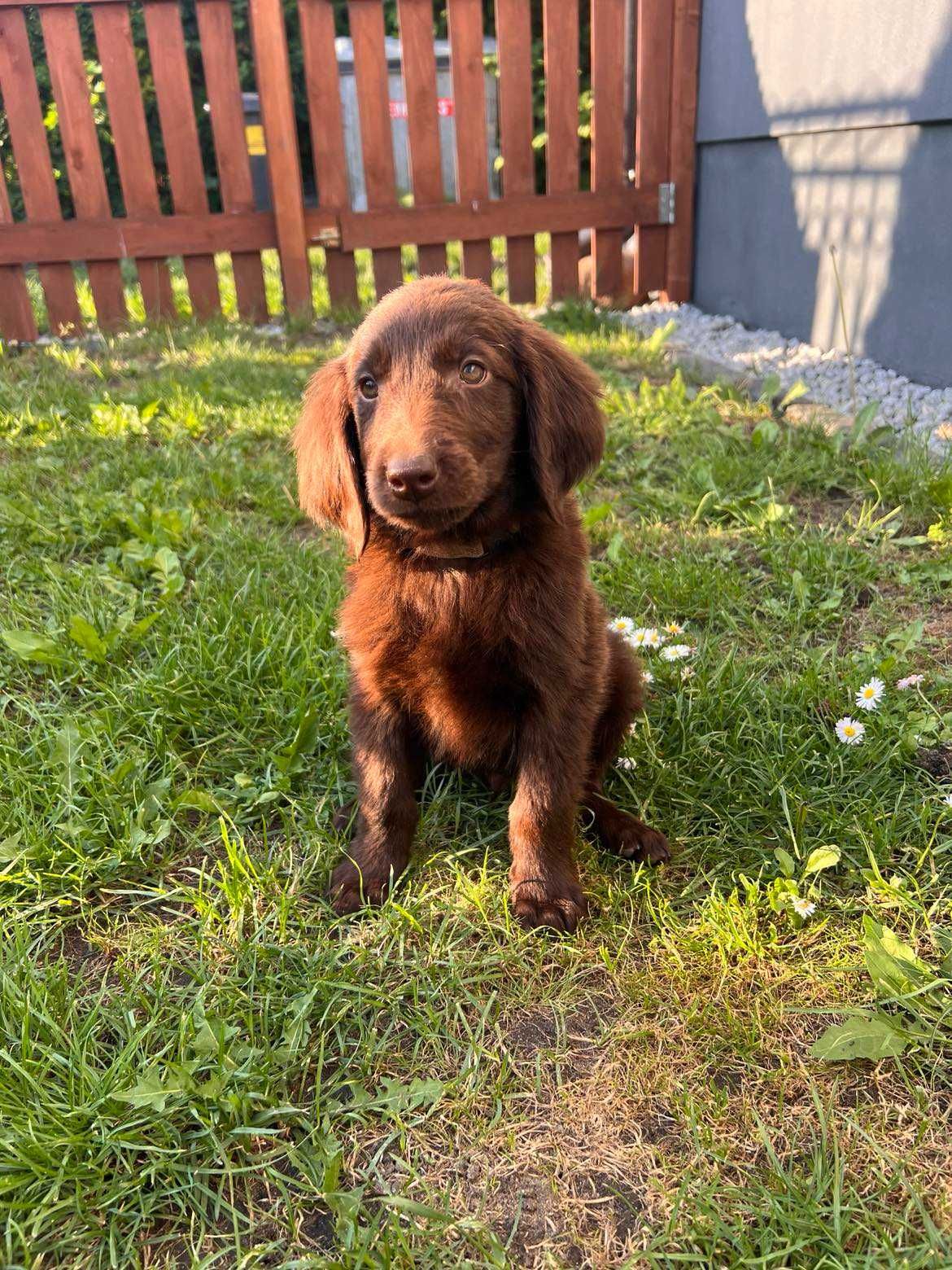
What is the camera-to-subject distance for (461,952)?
6.02ft

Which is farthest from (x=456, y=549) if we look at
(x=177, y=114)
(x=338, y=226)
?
(x=177, y=114)

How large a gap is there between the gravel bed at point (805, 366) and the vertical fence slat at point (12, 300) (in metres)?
3.68

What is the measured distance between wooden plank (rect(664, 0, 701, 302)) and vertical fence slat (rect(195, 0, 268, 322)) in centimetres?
264

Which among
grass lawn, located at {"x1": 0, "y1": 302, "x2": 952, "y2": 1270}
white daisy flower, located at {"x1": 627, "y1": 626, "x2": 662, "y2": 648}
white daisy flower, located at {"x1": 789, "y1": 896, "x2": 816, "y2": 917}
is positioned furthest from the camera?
white daisy flower, located at {"x1": 627, "y1": 626, "x2": 662, "y2": 648}

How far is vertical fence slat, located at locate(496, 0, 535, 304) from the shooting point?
5.96m

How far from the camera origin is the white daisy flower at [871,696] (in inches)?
91.5

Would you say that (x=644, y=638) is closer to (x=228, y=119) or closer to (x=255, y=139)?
(x=228, y=119)

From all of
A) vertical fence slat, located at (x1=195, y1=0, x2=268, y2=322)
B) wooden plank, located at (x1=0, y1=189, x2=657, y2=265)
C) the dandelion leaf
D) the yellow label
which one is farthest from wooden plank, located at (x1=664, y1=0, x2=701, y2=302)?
the dandelion leaf

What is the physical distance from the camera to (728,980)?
1.76m

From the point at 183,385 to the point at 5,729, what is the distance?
8.98 ft

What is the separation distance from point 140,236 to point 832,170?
397 cm

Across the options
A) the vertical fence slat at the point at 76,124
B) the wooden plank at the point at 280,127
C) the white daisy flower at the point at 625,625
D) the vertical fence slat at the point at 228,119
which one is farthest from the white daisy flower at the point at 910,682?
the vertical fence slat at the point at 76,124

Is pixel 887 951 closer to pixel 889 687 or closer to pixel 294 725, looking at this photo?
pixel 889 687

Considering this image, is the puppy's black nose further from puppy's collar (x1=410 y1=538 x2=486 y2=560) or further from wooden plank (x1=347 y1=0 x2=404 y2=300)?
wooden plank (x1=347 y1=0 x2=404 y2=300)
